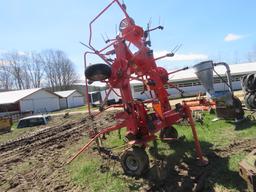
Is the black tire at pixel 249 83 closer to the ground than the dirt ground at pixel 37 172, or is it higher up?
higher up

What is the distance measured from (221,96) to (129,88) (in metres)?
4.23

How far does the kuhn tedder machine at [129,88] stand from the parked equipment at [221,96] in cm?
207

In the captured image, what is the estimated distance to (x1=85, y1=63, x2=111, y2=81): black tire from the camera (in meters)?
6.29

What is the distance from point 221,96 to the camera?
381 inches

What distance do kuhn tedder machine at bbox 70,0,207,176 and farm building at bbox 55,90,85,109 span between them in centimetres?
4923

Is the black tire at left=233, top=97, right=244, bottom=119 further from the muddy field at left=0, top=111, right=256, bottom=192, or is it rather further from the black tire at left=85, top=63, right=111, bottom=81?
the black tire at left=85, top=63, right=111, bottom=81

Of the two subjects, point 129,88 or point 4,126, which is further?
point 4,126

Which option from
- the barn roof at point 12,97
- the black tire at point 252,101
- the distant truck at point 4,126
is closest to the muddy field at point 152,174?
Result: the black tire at point 252,101

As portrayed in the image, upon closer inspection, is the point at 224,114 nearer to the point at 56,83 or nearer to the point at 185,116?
the point at 185,116

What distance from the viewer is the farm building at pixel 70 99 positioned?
56062mm

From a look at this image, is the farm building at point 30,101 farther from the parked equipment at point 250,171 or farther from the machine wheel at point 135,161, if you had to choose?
the parked equipment at point 250,171

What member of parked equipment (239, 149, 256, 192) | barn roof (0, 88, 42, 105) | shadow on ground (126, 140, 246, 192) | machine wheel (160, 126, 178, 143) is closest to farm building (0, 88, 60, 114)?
barn roof (0, 88, 42, 105)

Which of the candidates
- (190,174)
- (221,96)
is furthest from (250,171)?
(221,96)

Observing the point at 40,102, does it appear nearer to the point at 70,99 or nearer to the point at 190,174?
the point at 70,99
